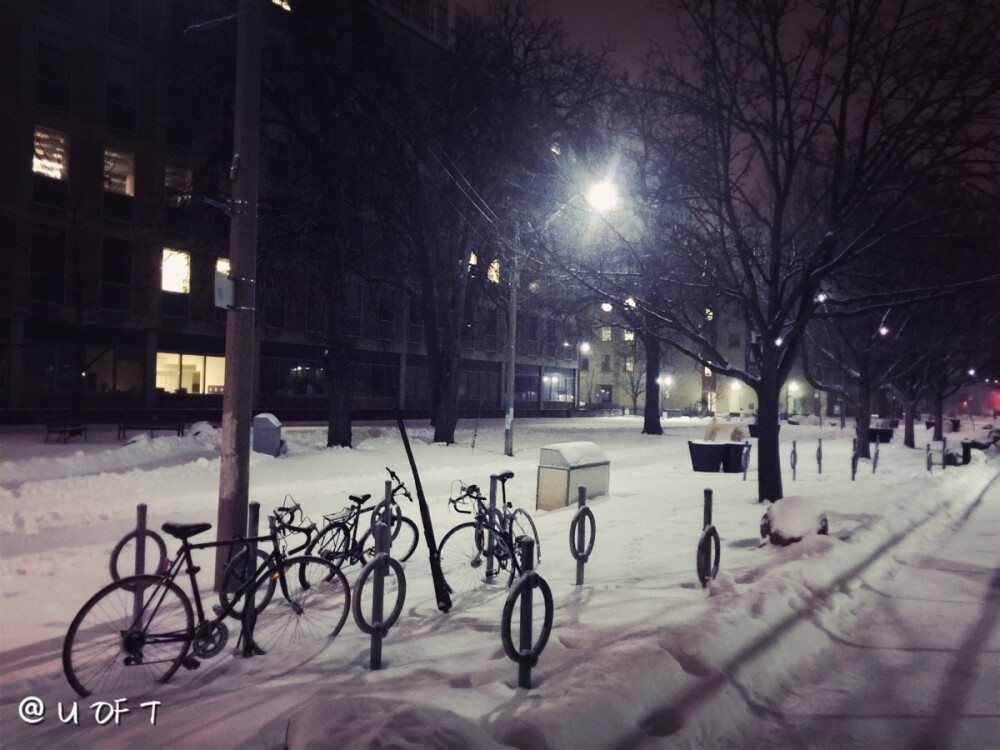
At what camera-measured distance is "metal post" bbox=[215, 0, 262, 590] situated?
6.77 metres

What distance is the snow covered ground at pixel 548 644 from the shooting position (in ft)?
13.1

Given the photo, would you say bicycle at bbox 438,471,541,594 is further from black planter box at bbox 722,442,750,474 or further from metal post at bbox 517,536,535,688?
black planter box at bbox 722,442,750,474

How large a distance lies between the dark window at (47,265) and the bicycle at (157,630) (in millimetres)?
29476

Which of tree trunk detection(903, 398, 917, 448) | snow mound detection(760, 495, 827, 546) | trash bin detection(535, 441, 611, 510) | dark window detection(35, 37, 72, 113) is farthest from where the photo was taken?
tree trunk detection(903, 398, 917, 448)

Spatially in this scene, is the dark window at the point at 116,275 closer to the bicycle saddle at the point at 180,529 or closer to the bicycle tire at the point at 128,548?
the bicycle tire at the point at 128,548

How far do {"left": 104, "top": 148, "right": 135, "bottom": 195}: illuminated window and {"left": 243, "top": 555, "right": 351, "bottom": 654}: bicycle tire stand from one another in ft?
105

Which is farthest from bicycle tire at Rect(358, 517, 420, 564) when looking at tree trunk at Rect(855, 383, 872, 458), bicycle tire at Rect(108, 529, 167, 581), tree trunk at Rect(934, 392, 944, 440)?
tree trunk at Rect(934, 392, 944, 440)

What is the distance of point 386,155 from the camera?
20891mm

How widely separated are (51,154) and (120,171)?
3162 millimetres

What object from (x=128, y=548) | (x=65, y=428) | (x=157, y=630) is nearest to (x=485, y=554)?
(x=157, y=630)

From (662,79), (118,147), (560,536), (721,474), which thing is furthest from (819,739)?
(118,147)

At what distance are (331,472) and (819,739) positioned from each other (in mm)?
13382

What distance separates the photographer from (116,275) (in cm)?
3288

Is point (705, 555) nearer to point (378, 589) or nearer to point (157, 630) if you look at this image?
point (378, 589)
